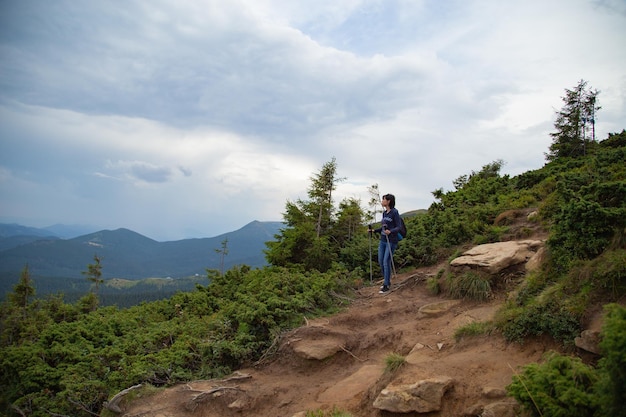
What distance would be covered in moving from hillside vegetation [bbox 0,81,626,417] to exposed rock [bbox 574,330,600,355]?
0.22 metres

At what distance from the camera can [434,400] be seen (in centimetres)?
426

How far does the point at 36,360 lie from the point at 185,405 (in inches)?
385

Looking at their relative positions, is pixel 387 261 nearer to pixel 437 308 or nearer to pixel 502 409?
pixel 437 308

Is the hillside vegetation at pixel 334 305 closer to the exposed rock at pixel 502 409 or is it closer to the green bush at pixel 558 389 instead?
the green bush at pixel 558 389

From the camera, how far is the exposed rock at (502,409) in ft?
11.8

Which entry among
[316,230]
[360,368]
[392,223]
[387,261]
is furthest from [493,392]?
[316,230]

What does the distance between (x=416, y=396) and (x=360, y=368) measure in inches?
82.6

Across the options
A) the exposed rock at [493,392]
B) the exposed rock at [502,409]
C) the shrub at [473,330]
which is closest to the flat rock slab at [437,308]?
the shrub at [473,330]

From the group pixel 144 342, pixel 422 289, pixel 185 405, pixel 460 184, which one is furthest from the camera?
pixel 460 184

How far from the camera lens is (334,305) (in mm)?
9656

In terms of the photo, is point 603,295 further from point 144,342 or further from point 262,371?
point 144,342

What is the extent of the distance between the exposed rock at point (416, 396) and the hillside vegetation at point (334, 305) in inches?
44.0

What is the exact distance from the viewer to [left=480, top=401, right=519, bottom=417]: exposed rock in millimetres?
3602

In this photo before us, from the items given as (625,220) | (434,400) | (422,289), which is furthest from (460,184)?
(434,400)
